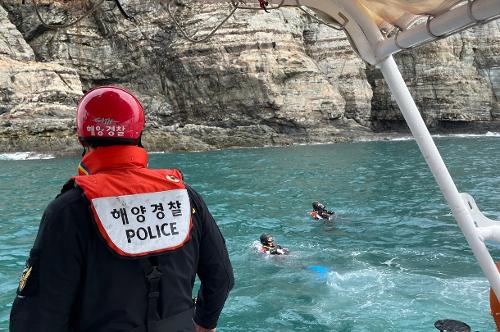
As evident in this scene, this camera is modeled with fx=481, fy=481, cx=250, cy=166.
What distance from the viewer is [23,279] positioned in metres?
1.73

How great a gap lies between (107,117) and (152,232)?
0.49 metres

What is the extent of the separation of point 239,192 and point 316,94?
2579 centimetres

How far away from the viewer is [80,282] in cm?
177

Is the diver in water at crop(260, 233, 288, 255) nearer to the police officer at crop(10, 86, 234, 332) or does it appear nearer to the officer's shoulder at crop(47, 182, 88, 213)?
the police officer at crop(10, 86, 234, 332)

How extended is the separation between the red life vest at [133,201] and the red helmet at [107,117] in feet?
0.18

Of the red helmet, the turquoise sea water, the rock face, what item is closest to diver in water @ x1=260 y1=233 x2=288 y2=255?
the turquoise sea water

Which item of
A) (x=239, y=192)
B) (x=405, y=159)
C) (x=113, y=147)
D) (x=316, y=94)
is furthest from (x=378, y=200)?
(x=316, y=94)

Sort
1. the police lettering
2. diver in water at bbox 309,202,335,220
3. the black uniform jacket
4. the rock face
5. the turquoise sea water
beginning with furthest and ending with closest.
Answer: the rock face
diver in water at bbox 309,202,335,220
the turquoise sea water
the police lettering
the black uniform jacket

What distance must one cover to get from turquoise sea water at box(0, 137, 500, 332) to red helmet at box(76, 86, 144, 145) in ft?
16.7

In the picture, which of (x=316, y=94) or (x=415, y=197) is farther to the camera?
(x=316, y=94)

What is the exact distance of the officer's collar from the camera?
6.24 feet

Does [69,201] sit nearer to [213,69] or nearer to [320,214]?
[320,214]

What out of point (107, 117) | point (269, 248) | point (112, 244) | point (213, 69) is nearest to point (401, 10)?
point (107, 117)

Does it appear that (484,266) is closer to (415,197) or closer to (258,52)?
(415,197)
